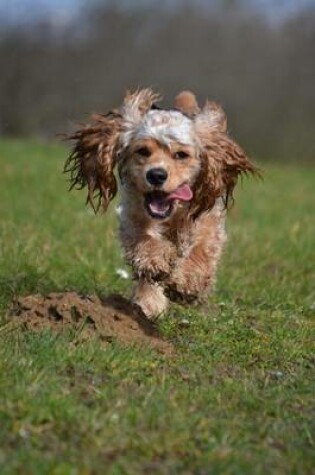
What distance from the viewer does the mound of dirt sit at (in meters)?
5.10

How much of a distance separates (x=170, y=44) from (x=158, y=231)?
A: 18.7m

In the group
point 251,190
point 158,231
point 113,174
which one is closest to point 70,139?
point 113,174

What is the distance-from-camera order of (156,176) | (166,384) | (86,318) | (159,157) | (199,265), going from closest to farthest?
(166,384), (86,318), (156,176), (159,157), (199,265)

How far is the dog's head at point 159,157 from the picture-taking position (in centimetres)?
573

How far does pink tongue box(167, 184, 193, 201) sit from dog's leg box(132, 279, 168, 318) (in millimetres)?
536

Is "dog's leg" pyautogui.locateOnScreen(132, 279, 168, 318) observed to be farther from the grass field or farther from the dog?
the grass field

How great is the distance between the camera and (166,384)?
450 cm

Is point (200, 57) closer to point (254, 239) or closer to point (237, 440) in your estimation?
point (254, 239)

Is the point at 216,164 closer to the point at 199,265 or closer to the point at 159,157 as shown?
the point at 159,157

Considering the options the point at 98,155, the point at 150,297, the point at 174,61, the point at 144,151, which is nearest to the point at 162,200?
the point at 144,151

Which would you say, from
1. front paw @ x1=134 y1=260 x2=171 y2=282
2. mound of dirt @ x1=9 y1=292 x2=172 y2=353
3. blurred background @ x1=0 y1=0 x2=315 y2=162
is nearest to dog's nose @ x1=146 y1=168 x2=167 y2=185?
front paw @ x1=134 y1=260 x2=171 y2=282

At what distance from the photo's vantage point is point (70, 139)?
591 cm

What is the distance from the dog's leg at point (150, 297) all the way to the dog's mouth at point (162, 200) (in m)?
0.46

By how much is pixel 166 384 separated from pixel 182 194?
5.00 feet
